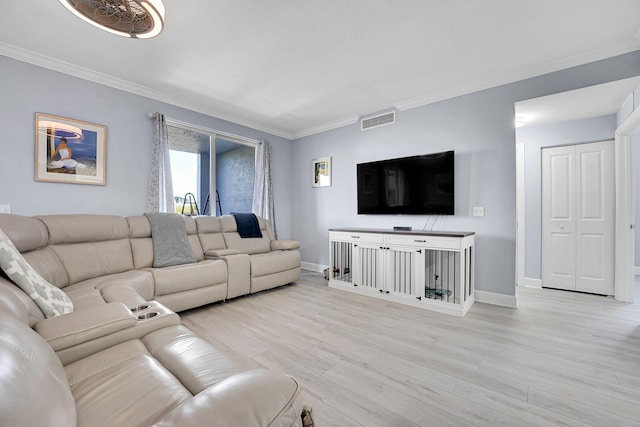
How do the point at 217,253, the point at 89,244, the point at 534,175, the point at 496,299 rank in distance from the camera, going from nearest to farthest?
the point at 89,244 → the point at 496,299 → the point at 217,253 → the point at 534,175

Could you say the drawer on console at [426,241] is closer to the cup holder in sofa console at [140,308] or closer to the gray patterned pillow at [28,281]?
the cup holder in sofa console at [140,308]

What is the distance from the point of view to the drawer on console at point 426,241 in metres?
2.89

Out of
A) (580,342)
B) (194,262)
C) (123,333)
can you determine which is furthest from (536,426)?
(194,262)

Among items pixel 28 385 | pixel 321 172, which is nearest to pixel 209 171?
pixel 321 172

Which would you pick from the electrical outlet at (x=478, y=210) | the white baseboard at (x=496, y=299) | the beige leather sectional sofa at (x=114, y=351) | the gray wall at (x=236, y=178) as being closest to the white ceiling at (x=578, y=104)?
the electrical outlet at (x=478, y=210)

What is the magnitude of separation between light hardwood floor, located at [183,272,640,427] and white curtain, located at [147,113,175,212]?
1.55 metres

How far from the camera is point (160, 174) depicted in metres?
3.57

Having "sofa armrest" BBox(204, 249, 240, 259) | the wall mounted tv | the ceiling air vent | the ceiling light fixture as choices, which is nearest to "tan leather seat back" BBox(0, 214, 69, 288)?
"sofa armrest" BBox(204, 249, 240, 259)

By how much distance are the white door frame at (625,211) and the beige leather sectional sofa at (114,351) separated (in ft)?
13.6

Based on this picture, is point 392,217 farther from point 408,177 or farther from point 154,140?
point 154,140

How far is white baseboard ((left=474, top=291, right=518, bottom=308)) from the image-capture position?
9.90ft

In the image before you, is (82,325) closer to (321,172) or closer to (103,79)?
(103,79)

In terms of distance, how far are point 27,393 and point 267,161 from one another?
14.9ft

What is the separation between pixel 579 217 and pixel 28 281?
17.8 ft
